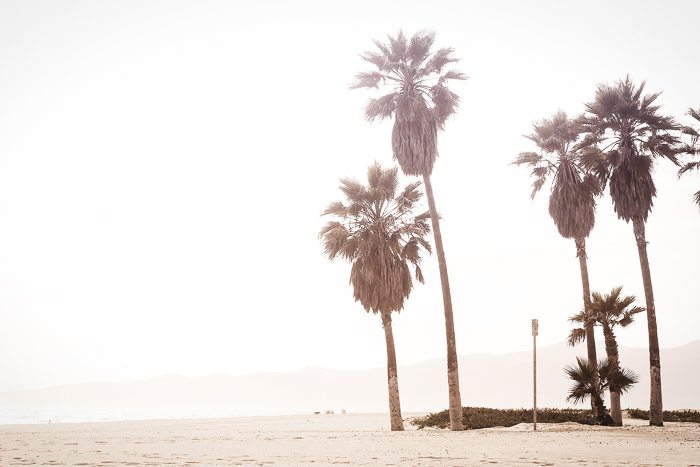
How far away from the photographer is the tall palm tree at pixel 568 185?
88.7ft

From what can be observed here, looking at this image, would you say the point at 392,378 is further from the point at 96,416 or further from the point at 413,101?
the point at 96,416

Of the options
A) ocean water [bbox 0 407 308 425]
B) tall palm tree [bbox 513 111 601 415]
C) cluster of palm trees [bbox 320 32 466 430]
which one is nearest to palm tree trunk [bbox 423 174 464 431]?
cluster of palm trees [bbox 320 32 466 430]

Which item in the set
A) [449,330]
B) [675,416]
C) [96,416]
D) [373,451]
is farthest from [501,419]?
[96,416]

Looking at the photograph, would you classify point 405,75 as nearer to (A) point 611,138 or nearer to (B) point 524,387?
(A) point 611,138

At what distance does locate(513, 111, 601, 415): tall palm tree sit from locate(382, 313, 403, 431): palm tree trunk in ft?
32.9

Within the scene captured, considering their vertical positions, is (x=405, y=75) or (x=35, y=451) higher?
(x=405, y=75)

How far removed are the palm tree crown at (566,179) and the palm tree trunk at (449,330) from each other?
7402mm

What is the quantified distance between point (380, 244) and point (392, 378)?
599cm

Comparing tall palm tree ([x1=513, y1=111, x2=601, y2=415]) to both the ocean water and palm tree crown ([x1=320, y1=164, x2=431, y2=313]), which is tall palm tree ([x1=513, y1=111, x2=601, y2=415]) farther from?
the ocean water

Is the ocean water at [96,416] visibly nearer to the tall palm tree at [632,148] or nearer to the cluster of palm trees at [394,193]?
the cluster of palm trees at [394,193]

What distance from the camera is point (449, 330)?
75.0 feet

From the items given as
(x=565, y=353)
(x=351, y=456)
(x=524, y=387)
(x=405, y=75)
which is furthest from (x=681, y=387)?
(x=351, y=456)

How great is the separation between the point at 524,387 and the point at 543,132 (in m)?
161

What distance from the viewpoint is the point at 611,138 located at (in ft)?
84.9
